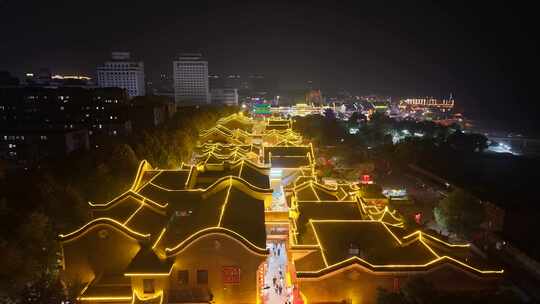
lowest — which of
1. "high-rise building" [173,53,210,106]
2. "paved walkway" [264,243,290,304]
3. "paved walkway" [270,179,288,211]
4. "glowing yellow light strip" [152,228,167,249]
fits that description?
"paved walkway" [264,243,290,304]

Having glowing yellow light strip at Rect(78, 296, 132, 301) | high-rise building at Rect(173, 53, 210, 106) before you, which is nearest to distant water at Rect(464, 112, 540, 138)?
high-rise building at Rect(173, 53, 210, 106)

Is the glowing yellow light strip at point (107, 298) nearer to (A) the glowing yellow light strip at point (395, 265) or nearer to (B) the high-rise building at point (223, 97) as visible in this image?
(A) the glowing yellow light strip at point (395, 265)

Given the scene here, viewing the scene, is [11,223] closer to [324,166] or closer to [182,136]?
[182,136]

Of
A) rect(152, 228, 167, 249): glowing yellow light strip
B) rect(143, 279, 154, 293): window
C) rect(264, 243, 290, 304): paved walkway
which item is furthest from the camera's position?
rect(264, 243, 290, 304): paved walkway

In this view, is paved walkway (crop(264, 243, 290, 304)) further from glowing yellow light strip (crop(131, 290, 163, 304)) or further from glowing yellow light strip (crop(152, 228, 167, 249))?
glowing yellow light strip (crop(152, 228, 167, 249))

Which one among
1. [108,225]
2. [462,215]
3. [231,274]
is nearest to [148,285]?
[231,274]

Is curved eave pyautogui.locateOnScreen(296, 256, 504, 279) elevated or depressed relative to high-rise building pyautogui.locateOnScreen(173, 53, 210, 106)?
depressed

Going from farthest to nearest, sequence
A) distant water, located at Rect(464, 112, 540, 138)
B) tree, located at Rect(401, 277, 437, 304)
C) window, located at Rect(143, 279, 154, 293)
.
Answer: distant water, located at Rect(464, 112, 540, 138) → window, located at Rect(143, 279, 154, 293) → tree, located at Rect(401, 277, 437, 304)

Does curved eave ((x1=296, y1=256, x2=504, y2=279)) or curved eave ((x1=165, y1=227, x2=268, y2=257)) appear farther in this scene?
curved eave ((x1=165, y1=227, x2=268, y2=257))
